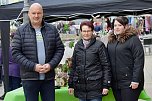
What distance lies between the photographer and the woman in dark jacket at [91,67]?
4.22 meters

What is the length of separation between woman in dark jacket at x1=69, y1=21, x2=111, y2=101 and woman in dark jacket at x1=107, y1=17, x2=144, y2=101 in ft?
0.47

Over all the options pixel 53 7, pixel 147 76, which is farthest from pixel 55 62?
pixel 147 76

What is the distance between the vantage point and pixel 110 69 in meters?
4.30

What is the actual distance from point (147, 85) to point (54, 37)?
5819 mm

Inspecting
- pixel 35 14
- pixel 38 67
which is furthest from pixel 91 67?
pixel 35 14

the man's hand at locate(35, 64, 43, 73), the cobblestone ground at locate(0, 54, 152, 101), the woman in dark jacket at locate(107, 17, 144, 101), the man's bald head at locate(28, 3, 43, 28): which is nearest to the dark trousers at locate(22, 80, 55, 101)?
the man's hand at locate(35, 64, 43, 73)

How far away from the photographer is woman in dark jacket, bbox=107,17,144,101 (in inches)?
165

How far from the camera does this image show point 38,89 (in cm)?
411

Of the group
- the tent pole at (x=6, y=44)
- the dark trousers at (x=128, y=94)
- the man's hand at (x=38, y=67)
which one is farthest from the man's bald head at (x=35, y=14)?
the tent pole at (x=6, y=44)

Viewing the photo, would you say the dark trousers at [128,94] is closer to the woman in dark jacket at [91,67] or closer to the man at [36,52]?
the woman in dark jacket at [91,67]

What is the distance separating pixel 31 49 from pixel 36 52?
7cm

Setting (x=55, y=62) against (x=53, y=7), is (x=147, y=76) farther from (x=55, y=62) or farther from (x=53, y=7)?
(x=55, y=62)

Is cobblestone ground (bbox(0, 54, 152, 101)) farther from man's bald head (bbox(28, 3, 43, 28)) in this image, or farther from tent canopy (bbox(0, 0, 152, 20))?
man's bald head (bbox(28, 3, 43, 28))

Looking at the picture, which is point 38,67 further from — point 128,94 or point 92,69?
point 128,94
